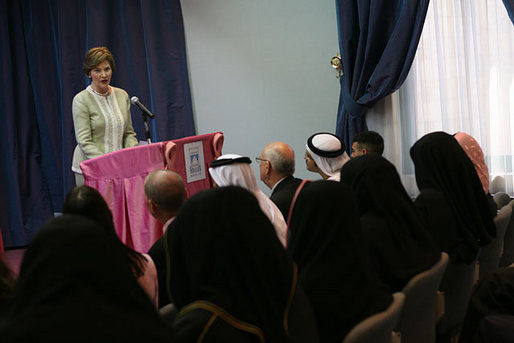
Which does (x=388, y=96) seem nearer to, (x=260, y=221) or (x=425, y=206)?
(x=425, y=206)

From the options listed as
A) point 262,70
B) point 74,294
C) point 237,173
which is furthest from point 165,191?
point 262,70

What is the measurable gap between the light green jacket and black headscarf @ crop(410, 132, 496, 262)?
7.12 ft

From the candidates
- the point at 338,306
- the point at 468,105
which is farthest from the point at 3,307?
the point at 468,105

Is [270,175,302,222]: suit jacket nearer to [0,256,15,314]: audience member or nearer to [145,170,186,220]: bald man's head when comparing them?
[145,170,186,220]: bald man's head

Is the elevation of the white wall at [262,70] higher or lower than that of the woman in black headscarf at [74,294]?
higher

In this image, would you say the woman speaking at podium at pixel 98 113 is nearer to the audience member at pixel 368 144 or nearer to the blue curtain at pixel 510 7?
the audience member at pixel 368 144

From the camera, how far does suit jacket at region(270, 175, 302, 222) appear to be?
3.25 metres

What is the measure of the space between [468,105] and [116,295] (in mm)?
4478

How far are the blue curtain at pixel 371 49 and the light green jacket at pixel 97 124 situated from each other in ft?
7.16

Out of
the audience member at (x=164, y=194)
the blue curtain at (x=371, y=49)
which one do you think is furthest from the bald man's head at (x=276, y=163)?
the blue curtain at (x=371, y=49)

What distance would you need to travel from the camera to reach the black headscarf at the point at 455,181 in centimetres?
292

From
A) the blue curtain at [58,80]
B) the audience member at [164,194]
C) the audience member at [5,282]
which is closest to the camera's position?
the audience member at [5,282]

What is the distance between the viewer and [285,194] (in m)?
3.35

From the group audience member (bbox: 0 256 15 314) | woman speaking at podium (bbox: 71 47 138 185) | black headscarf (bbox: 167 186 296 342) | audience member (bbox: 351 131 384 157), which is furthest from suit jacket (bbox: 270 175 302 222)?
audience member (bbox: 0 256 15 314)
